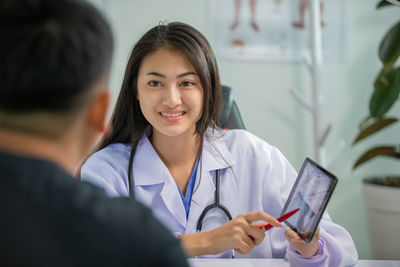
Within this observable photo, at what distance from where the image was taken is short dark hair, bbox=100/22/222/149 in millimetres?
1223

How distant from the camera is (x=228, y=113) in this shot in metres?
1.54

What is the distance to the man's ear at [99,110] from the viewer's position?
50cm

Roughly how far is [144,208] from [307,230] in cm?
49

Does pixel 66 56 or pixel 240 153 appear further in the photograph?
pixel 240 153

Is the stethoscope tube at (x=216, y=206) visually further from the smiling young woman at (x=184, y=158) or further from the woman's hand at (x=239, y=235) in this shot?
the woman's hand at (x=239, y=235)

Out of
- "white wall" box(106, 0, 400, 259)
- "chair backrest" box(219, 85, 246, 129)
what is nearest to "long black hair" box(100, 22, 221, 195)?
"chair backrest" box(219, 85, 246, 129)

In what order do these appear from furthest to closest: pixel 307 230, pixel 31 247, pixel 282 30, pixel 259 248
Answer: pixel 282 30
pixel 259 248
pixel 307 230
pixel 31 247

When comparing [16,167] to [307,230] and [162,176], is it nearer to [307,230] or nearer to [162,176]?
[307,230]

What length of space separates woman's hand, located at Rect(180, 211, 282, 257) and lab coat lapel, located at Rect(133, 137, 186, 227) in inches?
8.8

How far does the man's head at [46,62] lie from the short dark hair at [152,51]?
760 millimetres

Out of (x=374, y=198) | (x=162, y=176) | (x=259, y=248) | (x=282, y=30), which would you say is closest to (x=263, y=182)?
(x=259, y=248)

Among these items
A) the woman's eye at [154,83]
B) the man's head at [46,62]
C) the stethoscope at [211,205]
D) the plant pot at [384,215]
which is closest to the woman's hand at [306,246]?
the stethoscope at [211,205]

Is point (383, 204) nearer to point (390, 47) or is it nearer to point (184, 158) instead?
point (390, 47)

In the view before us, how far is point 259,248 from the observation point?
3.93 ft
